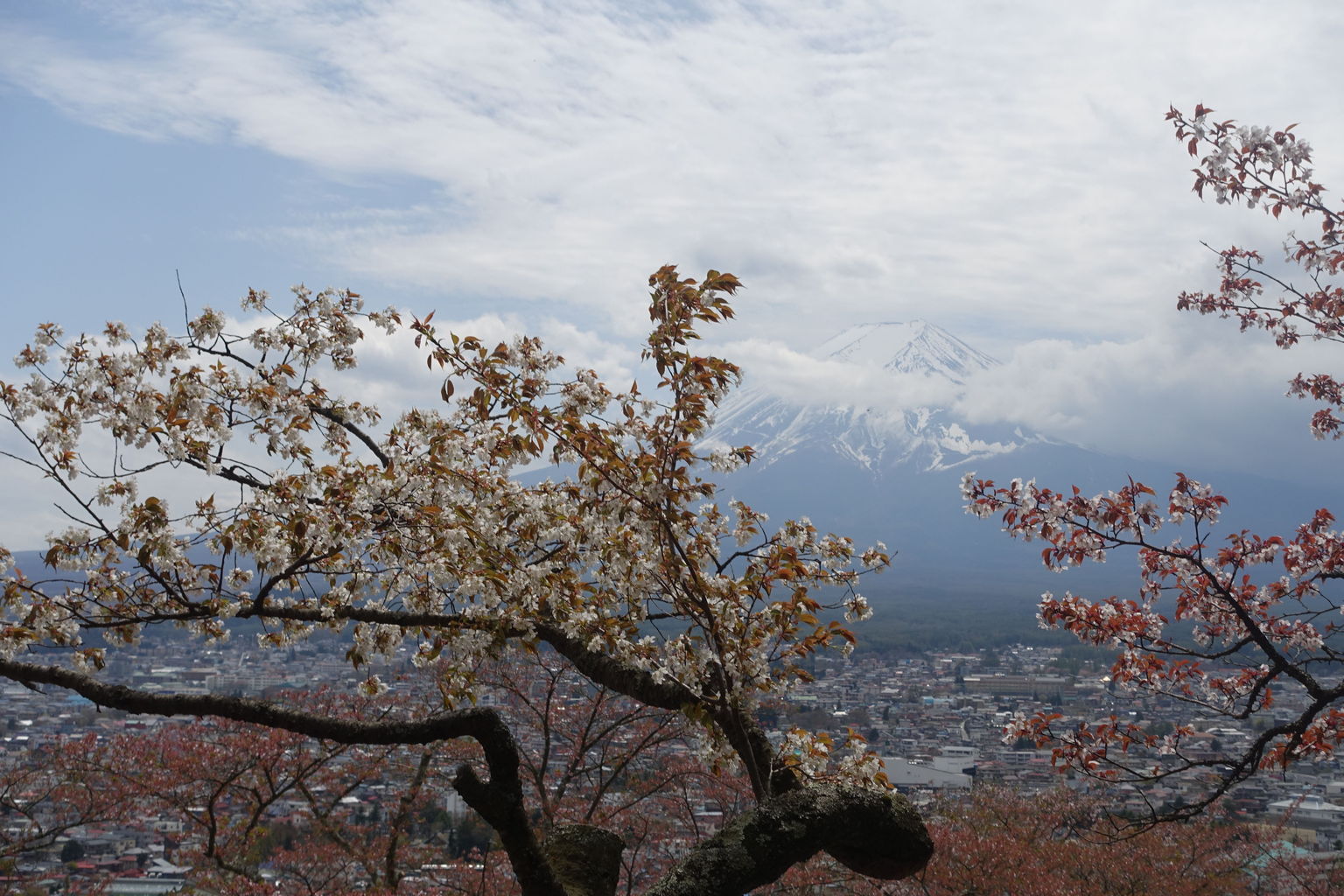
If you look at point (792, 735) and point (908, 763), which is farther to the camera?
point (908, 763)

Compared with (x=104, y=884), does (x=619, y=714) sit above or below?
above

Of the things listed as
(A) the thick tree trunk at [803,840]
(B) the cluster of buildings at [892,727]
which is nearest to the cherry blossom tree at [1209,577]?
(B) the cluster of buildings at [892,727]

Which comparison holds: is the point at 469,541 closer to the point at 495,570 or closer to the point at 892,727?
the point at 495,570

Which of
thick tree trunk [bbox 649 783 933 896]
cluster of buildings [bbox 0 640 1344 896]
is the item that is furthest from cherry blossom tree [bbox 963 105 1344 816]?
thick tree trunk [bbox 649 783 933 896]

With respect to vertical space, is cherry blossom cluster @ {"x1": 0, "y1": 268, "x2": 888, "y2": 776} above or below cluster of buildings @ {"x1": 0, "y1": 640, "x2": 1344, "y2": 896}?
above

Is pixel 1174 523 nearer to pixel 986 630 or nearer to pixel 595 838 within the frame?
pixel 595 838

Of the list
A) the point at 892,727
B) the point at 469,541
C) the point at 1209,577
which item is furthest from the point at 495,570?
the point at 892,727

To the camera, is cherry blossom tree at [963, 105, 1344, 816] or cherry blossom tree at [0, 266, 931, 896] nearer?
cherry blossom tree at [0, 266, 931, 896]

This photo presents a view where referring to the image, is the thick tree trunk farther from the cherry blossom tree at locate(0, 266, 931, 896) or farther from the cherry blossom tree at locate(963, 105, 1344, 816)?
the cherry blossom tree at locate(963, 105, 1344, 816)

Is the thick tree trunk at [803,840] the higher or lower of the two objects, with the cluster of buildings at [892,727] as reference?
higher

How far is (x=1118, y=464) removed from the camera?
16475 centimetres

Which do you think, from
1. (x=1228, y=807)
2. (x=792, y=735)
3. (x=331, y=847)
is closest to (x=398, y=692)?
(x=331, y=847)

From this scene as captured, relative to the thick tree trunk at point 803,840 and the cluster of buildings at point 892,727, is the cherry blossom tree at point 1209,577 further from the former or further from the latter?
the thick tree trunk at point 803,840

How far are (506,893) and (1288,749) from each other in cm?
655
